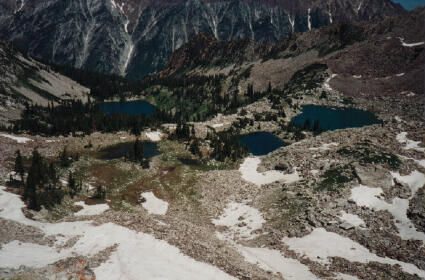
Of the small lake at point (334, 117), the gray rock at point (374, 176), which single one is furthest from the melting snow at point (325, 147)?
the small lake at point (334, 117)

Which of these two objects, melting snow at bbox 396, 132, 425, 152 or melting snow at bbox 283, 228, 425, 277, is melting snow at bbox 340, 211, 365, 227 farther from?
melting snow at bbox 396, 132, 425, 152

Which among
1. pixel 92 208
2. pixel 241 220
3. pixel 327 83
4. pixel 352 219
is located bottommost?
pixel 241 220

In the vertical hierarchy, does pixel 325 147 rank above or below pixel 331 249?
above

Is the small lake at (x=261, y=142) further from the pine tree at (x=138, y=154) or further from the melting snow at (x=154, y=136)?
the pine tree at (x=138, y=154)

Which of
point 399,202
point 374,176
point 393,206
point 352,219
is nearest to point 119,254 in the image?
point 352,219

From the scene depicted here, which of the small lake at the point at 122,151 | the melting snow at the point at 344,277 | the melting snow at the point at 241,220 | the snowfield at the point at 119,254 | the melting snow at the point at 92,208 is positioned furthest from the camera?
the small lake at the point at 122,151

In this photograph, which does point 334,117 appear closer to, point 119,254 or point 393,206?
point 393,206
